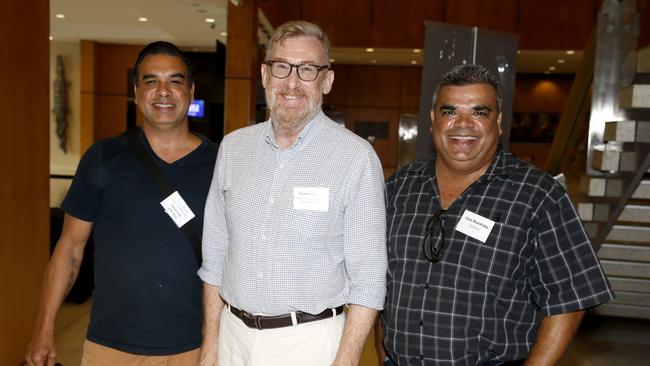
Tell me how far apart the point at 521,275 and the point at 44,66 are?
3.17 meters

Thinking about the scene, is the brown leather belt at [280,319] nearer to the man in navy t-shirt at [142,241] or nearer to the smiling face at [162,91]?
the man in navy t-shirt at [142,241]

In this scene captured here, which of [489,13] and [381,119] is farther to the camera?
[381,119]

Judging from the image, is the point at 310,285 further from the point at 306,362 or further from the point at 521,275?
the point at 521,275

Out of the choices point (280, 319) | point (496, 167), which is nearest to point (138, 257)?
point (280, 319)

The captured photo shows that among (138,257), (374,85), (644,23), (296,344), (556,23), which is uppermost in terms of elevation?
(556,23)

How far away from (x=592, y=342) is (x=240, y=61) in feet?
17.4

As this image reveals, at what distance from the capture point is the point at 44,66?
3.57 metres

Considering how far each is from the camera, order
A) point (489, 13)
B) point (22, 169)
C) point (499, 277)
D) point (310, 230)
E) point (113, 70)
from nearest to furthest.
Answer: point (310, 230)
point (499, 277)
point (22, 169)
point (489, 13)
point (113, 70)

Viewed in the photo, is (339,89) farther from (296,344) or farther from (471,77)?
(296,344)

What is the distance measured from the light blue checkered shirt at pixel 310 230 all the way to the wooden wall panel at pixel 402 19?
1002cm

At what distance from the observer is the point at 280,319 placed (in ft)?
5.33

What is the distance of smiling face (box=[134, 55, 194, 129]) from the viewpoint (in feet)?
6.59

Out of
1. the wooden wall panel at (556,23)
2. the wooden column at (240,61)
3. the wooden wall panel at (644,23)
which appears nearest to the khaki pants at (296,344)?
the wooden wall panel at (644,23)

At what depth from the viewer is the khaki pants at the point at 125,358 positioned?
1.93 meters
